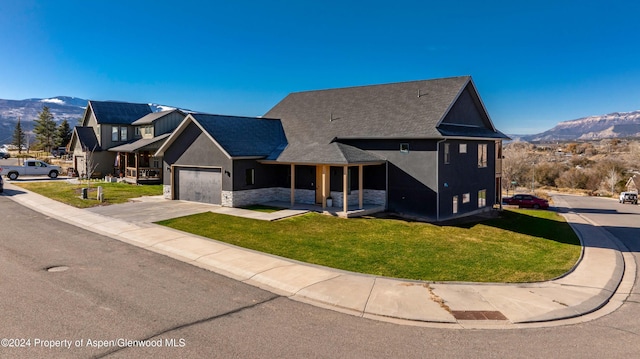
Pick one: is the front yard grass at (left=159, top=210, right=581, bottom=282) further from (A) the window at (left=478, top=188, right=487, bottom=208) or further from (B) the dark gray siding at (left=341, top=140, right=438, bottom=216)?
(A) the window at (left=478, top=188, right=487, bottom=208)

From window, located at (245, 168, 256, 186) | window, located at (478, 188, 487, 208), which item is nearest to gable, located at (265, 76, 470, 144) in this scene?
window, located at (245, 168, 256, 186)

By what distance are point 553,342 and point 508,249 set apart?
361 inches

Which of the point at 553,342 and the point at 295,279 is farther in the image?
the point at 295,279

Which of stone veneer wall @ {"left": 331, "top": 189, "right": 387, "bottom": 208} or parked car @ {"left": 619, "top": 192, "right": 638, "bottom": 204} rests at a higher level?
stone veneer wall @ {"left": 331, "top": 189, "right": 387, "bottom": 208}

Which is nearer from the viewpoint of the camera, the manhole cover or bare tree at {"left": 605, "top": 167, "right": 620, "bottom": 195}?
the manhole cover

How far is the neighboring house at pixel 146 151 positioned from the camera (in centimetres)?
3652

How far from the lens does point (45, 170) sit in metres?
43.7

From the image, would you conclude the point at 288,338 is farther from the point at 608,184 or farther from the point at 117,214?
the point at 608,184

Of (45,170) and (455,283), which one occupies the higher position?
(45,170)

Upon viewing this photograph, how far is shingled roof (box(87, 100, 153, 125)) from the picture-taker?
140ft

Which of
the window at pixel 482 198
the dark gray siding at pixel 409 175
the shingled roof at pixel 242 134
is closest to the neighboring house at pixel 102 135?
the shingled roof at pixel 242 134

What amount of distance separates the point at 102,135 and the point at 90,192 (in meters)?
14.8

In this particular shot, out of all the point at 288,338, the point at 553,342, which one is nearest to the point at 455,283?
the point at 553,342

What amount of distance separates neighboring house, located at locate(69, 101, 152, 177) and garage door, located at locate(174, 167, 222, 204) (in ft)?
61.5
